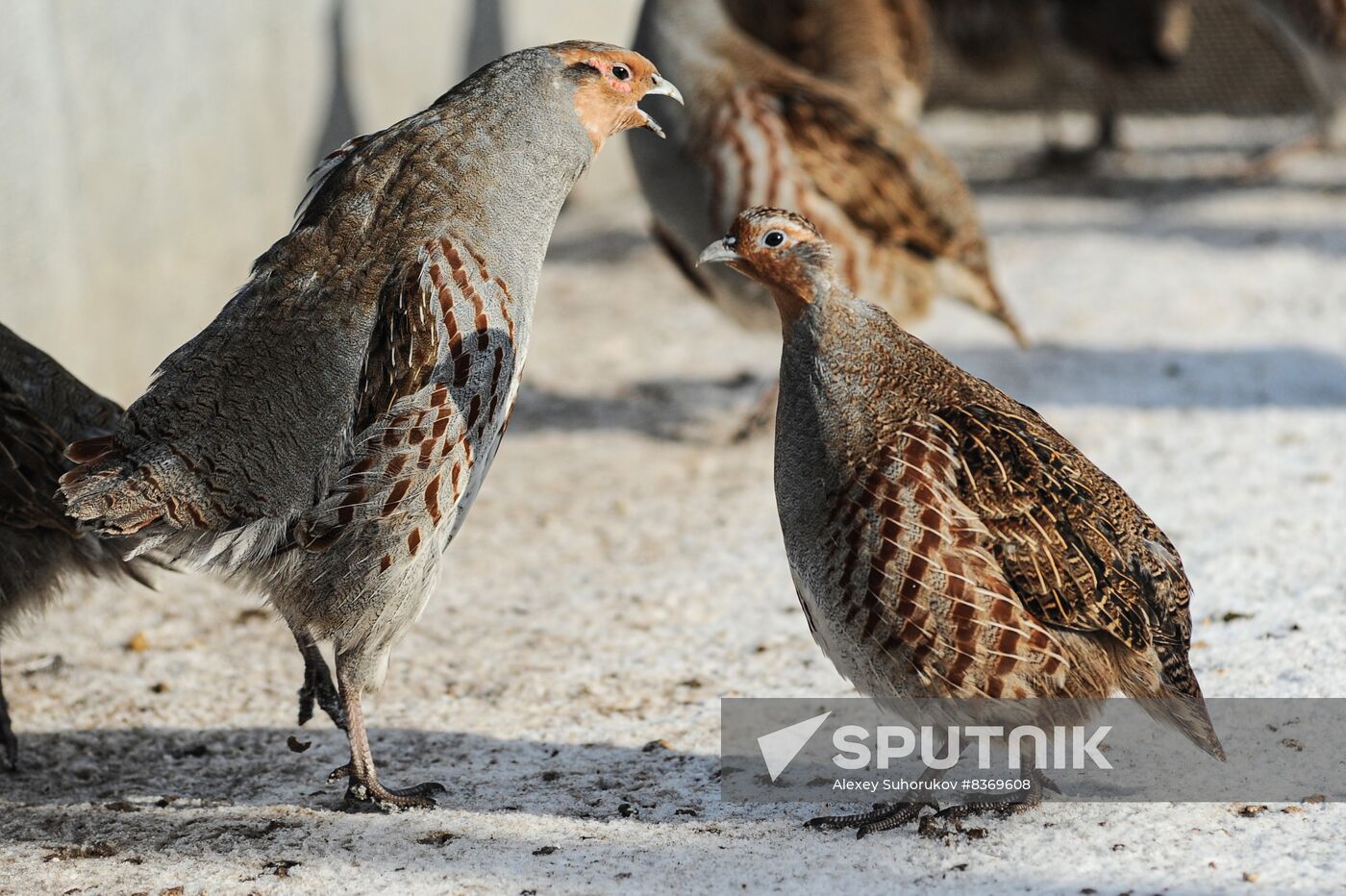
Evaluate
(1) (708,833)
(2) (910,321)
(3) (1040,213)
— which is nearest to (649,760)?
(1) (708,833)

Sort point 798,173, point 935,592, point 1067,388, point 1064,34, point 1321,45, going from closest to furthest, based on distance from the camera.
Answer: point 935,592, point 798,173, point 1067,388, point 1321,45, point 1064,34

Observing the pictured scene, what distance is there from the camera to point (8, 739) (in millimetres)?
3787

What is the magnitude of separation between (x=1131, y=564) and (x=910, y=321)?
3219mm

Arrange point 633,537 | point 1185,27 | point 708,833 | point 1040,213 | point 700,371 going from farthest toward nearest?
point 1185,27, point 1040,213, point 700,371, point 633,537, point 708,833

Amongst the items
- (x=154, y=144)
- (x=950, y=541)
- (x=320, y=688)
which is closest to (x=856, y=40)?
(x=154, y=144)

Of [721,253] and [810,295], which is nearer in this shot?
[810,295]

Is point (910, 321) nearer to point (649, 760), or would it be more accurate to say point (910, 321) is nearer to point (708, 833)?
point (649, 760)

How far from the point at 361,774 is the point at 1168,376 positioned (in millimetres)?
4537

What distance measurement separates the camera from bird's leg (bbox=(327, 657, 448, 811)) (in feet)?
11.3

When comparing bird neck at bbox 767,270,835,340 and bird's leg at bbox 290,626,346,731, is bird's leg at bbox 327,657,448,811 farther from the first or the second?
bird neck at bbox 767,270,835,340

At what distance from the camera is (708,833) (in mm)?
3240

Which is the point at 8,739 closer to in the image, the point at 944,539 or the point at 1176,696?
the point at 944,539

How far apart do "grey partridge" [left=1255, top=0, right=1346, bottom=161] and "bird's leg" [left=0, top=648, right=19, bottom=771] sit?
27.4 ft

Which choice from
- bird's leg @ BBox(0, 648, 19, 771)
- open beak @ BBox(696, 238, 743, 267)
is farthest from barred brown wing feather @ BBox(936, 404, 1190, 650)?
bird's leg @ BBox(0, 648, 19, 771)
